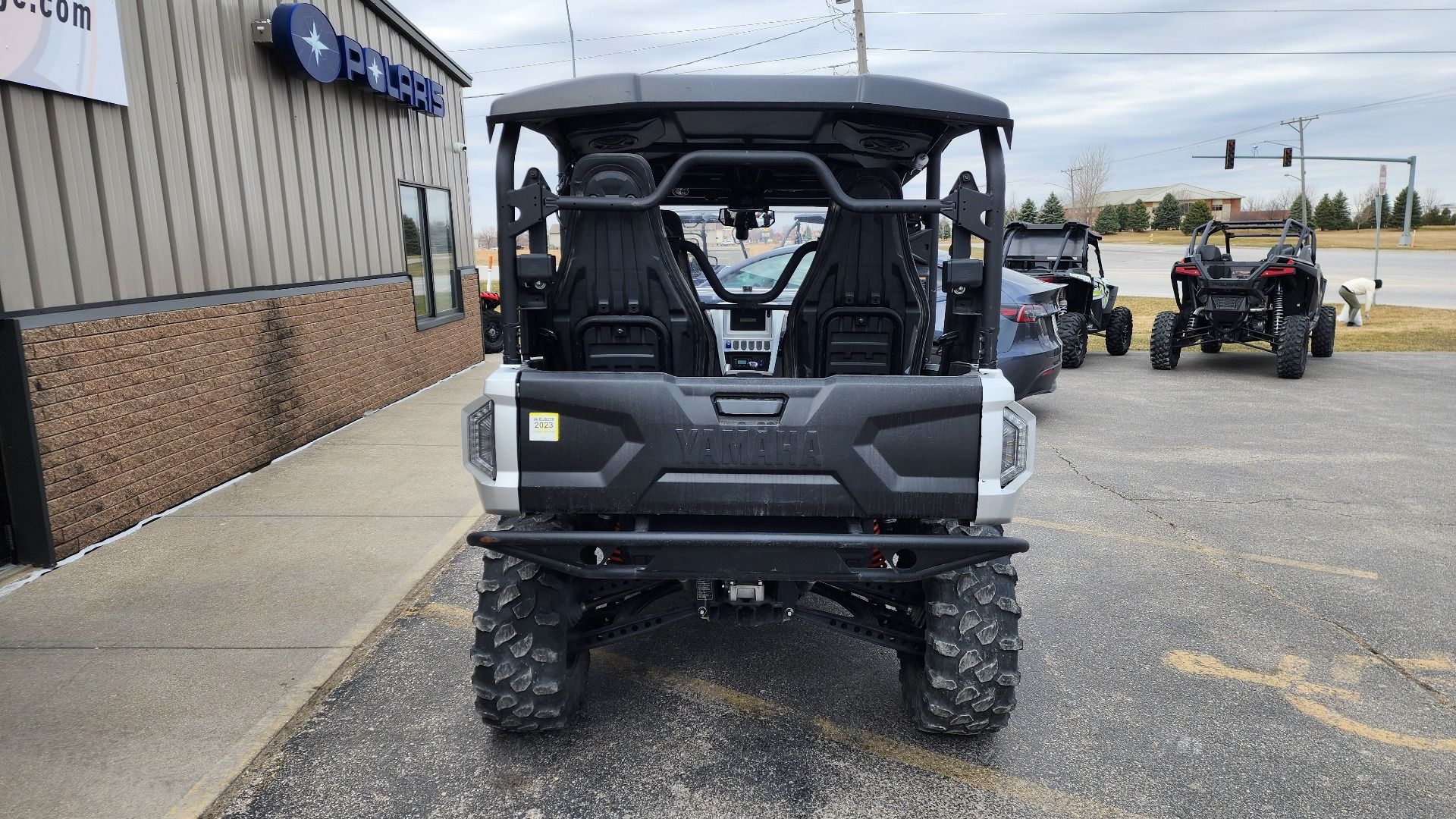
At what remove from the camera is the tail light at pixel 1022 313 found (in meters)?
8.34

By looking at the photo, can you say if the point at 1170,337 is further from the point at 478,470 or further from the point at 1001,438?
the point at 478,470

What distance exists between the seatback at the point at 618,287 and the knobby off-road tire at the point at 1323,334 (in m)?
12.5

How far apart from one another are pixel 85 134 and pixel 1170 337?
12.0m

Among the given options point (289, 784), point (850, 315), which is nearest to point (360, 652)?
point (289, 784)

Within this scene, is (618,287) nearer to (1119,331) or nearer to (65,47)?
(65,47)

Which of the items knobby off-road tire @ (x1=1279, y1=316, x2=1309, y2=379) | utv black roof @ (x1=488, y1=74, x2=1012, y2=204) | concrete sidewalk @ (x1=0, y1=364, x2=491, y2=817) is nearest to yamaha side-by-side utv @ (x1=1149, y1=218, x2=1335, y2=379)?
knobby off-road tire @ (x1=1279, y1=316, x2=1309, y2=379)

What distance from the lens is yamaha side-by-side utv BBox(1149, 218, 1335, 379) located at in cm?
1154

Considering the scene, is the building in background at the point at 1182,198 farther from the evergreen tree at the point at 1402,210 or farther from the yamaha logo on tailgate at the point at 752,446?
the yamaha logo on tailgate at the point at 752,446

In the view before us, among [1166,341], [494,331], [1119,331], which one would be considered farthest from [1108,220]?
[494,331]

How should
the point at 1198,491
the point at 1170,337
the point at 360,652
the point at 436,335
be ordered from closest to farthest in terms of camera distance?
the point at 360,652 < the point at 1198,491 < the point at 436,335 < the point at 1170,337

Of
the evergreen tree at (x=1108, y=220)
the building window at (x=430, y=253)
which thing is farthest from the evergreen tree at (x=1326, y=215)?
the building window at (x=430, y=253)

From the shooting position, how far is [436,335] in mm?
11352

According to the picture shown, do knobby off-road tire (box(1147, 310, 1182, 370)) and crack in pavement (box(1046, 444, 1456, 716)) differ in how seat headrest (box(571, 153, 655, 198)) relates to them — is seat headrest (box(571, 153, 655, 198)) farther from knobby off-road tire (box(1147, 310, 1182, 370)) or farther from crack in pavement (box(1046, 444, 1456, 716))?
knobby off-road tire (box(1147, 310, 1182, 370))

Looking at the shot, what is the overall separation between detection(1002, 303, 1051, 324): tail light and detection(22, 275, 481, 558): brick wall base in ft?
19.6
